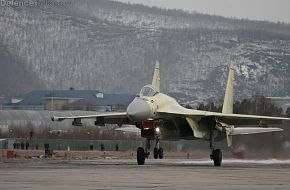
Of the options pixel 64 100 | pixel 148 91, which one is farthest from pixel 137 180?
pixel 64 100

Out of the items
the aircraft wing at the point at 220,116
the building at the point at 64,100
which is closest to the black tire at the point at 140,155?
the aircraft wing at the point at 220,116

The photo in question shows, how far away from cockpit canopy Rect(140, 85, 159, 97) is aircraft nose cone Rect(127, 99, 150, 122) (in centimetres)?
82

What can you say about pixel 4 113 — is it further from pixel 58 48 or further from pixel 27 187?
pixel 58 48

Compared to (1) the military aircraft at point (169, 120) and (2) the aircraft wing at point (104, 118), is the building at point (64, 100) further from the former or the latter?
(1) the military aircraft at point (169, 120)

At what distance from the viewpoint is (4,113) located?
317ft

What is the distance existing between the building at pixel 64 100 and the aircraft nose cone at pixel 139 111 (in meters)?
104

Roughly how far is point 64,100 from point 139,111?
113 meters

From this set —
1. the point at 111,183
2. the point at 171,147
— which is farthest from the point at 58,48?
the point at 111,183

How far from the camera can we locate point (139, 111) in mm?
35719

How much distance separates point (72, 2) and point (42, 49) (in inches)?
611

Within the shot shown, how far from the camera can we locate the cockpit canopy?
3691 cm

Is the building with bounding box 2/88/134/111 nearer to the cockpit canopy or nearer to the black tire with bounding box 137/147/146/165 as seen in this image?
the black tire with bounding box 137/147/146/165

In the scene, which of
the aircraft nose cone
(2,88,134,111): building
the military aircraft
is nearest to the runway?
the aircraft nose cone

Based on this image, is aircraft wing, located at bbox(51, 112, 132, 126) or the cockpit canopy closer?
the cockpit canopy
